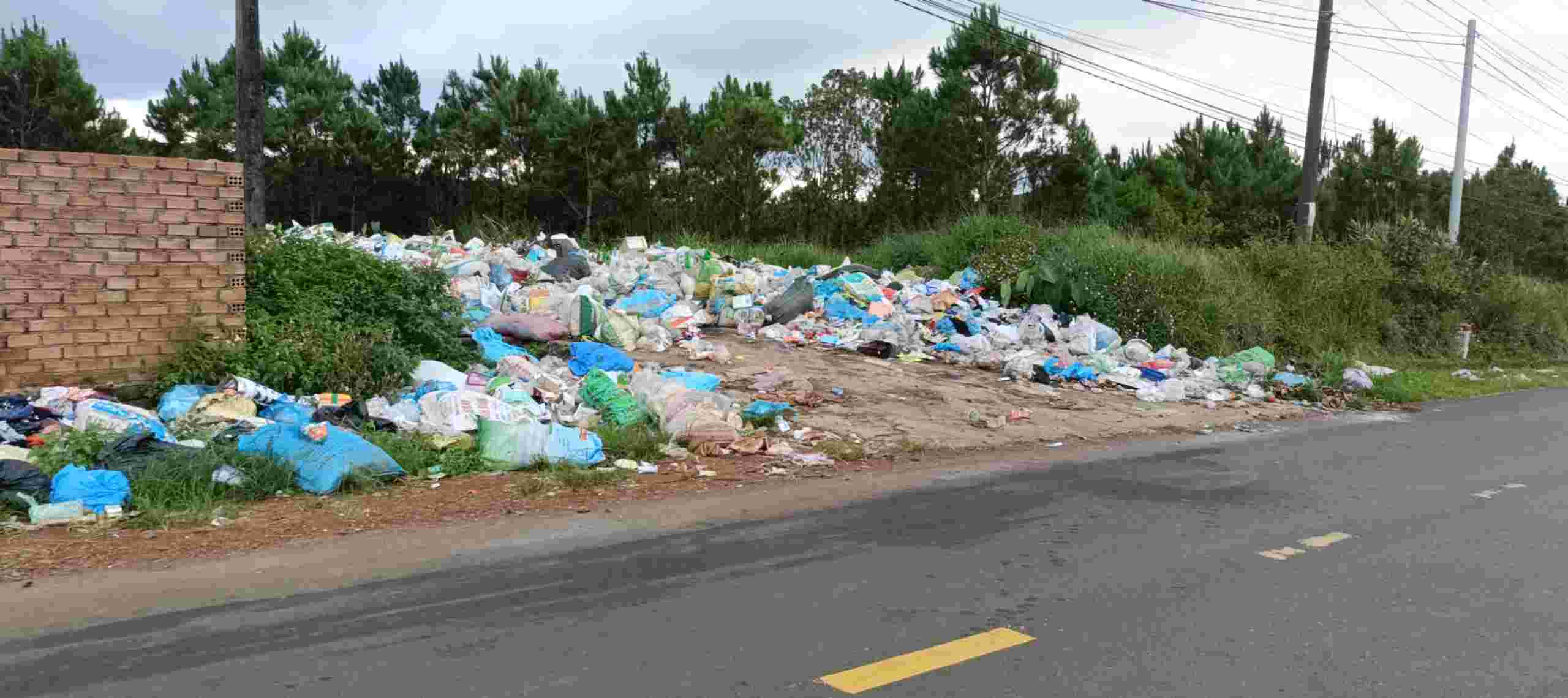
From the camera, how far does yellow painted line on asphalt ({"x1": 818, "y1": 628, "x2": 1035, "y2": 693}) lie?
395cm

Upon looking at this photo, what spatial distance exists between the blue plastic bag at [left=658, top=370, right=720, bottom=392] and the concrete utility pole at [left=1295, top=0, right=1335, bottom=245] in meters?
14.3

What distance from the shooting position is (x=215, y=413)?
7949 millimetres

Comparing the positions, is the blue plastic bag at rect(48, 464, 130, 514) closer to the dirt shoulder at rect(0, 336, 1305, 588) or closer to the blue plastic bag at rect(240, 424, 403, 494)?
the dirt shoulder at rect(0, 336, 1305, 588)

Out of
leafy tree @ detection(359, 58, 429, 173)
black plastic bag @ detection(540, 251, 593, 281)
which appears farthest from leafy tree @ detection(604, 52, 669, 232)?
black plastic bag @ detection(540, 251, 593, 281)

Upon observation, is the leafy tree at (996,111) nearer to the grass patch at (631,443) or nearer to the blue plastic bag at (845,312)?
the blue plastic bag at (845,312)

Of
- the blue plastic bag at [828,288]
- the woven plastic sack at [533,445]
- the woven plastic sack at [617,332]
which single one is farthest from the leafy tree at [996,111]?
the woven plastic sack at [533,445]

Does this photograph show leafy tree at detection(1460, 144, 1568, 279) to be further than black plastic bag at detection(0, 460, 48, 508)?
Yes

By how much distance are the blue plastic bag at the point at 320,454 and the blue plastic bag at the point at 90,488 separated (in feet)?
2.58

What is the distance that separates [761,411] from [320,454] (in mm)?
3794

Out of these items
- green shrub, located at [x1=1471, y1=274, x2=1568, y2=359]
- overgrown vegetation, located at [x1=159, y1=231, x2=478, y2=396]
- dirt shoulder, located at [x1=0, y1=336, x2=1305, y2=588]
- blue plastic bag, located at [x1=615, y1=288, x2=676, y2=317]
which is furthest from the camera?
green shrub, located at [x1=1471, y1=274, x2=1568, y2=359]

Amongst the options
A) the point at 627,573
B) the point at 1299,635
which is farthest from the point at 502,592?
the point at 1299,635

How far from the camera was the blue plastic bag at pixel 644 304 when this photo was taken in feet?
48.4

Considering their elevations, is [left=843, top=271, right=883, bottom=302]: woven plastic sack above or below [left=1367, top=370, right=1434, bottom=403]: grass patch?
above

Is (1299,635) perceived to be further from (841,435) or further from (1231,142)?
(1231,142)
